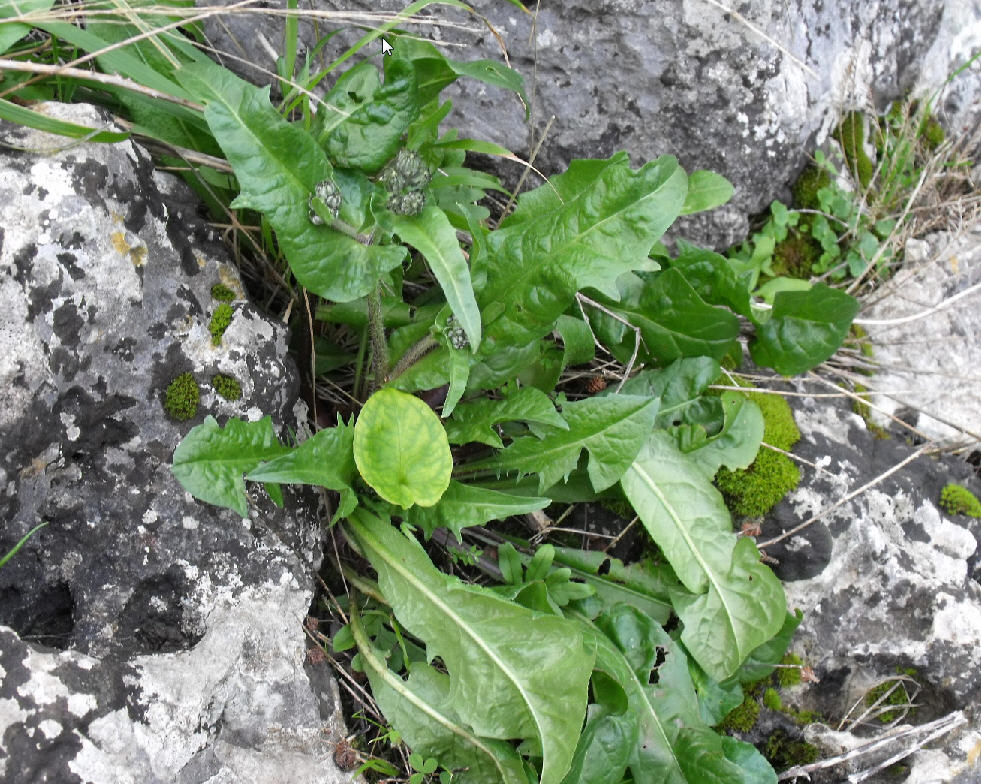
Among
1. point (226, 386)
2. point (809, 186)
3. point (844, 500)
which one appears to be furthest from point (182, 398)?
point (809, 186)

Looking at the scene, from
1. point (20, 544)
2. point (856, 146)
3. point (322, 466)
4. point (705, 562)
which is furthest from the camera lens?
point (856, 146)

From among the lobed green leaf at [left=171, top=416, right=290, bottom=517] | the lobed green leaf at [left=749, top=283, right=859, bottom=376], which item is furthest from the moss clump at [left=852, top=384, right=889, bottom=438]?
the lobed green leaf at [left=171, top=416, right=290, bottom=517]

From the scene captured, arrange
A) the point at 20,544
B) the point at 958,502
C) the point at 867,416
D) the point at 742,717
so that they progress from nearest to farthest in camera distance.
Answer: the point at 20,544, the point at 742,717, the point at 958,502, the point at 867,416

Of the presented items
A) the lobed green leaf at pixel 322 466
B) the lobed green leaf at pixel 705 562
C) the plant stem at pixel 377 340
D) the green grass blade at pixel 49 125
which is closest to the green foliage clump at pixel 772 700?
the lobed green leaf at pixel 705 562

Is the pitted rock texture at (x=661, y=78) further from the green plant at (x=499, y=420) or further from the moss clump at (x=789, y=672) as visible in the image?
the moss clump at (x=789, y=672)

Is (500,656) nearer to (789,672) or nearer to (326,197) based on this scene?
(789,672)

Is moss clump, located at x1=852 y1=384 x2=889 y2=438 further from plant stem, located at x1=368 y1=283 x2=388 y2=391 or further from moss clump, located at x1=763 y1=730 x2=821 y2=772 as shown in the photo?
plant stem, located at x1=368 y1=283 x2=388 y2=391

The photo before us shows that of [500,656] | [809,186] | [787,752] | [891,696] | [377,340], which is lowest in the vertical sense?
[787,752]
